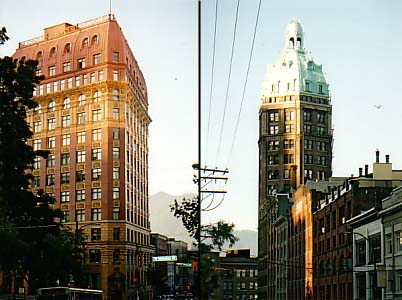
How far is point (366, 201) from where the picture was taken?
71688 millimetres

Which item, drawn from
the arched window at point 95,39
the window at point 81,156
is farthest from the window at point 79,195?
the arched window at point 95,39

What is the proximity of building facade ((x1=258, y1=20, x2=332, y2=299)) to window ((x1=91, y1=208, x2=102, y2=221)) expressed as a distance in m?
45.8

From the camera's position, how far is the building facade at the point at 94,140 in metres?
126

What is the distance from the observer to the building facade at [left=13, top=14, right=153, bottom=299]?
12588 centimetres

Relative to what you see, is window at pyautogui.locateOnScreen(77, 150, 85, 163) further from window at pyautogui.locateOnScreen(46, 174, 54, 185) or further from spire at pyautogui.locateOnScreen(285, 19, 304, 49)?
spire at pyautogui.locateOnScreen(285, 19, 304, 49)

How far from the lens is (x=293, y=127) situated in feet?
568

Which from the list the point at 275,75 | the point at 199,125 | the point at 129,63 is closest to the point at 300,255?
the point at 129,63

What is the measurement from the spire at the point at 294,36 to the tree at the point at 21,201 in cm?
12842

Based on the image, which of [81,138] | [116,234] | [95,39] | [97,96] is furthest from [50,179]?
[95,39]

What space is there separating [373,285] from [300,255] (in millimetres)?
39196

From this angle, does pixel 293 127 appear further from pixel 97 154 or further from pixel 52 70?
pixel 52 70

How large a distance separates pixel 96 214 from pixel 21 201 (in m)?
69.8

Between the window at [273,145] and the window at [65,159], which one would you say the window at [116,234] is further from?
the window at [273,145]

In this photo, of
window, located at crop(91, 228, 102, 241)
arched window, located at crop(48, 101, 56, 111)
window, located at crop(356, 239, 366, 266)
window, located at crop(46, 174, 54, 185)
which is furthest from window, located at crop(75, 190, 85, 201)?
window, located at crop(356, 239, 366, 266)
